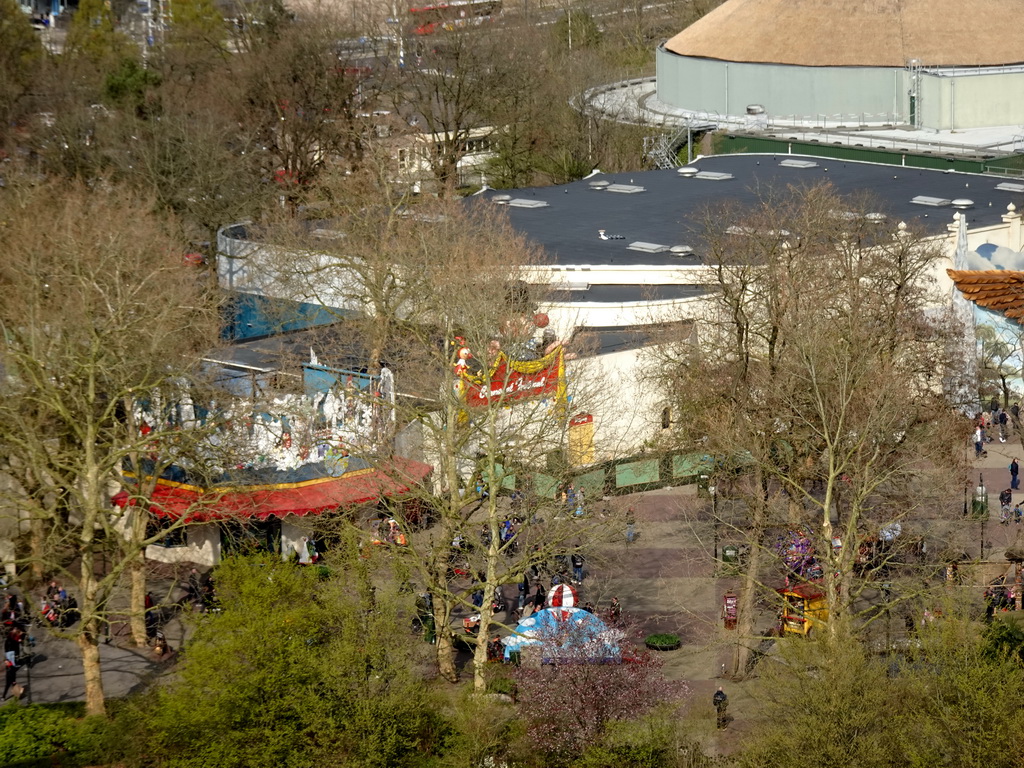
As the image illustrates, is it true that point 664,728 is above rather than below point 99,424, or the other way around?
below

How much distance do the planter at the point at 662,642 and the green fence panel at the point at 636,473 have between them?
11148mm

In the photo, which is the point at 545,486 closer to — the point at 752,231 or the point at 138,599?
the point at 138,599

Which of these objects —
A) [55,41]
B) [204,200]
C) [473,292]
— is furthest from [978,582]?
[55,41]

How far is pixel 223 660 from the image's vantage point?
3347 cm

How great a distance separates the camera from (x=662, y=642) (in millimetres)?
42594

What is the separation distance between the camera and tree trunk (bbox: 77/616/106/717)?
38.8m

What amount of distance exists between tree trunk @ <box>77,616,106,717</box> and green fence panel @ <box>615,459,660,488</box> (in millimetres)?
18958

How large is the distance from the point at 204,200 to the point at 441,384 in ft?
101

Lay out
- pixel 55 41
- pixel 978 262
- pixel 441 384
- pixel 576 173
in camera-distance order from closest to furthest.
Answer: pixel 441 384, pixel 978 262, pixel 576 173, pixel 55 41

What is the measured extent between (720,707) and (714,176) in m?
42.2

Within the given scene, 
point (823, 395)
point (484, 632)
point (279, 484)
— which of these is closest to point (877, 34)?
point (823, 395)

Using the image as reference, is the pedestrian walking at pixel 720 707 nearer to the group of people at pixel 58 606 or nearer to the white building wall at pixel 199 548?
the group of people at pixel 58 606

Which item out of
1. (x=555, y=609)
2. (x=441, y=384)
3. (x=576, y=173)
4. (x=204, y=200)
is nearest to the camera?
(x=555, y=609)

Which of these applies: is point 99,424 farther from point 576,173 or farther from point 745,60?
point 745,60
